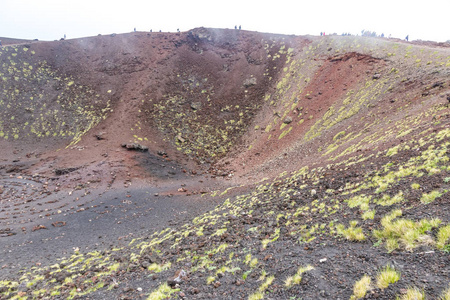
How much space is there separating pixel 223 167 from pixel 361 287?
24.9 meters

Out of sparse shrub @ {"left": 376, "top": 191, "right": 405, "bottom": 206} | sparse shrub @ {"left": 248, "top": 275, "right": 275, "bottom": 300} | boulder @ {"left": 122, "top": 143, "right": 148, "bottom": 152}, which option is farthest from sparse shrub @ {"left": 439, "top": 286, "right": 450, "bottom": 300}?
boulder @ {"left": 122, "top": 143, "right": 148, "bottom": 152}

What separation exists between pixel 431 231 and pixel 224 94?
1557 inches

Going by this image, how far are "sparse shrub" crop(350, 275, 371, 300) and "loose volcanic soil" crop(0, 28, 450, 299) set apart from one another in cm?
4

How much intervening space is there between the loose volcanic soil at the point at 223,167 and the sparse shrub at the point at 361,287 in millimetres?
39

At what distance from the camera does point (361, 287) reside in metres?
5.04

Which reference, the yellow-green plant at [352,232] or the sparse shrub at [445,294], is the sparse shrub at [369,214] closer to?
the yellow-green plant at [352,232]

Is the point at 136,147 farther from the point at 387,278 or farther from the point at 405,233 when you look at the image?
the point at 387,278

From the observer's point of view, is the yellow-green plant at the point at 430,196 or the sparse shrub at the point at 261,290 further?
the yellow-green plant at the point at 430,196

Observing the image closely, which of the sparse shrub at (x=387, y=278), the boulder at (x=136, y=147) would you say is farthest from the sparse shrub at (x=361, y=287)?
the boulder at (x=136, y=147)

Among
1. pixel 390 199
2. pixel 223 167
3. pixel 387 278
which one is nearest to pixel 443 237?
pixel 387 278

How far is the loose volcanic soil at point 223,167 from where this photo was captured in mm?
7148

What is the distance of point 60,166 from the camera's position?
26.2 metres

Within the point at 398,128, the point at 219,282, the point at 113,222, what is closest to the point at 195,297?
the point at 219,282

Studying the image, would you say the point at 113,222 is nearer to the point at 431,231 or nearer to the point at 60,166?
the point at 60,166
